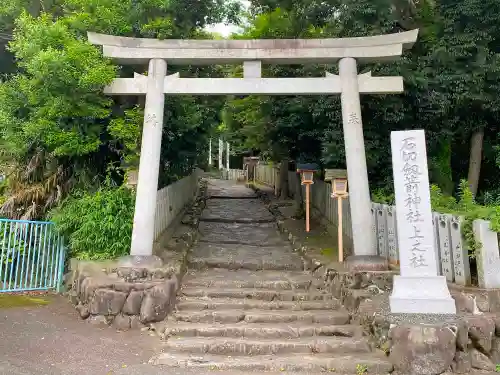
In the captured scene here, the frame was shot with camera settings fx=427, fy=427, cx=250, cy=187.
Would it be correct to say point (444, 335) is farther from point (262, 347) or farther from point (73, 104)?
point (73, 104)

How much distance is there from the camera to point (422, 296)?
652 centimetres

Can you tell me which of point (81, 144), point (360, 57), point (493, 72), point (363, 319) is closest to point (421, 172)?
point (363, 319)

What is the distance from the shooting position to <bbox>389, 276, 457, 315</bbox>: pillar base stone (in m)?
6.44

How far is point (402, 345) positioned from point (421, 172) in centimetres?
268

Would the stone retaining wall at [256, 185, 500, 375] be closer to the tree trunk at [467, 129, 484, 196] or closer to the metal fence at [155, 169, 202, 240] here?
the metal fence at [155, 169, 202, 240]

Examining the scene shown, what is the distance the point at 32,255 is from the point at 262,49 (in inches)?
279

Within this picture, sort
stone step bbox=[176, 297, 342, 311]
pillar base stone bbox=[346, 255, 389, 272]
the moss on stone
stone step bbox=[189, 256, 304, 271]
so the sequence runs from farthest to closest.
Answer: stone step bbox=[189, 256, 304, 271] < the moss on stone < pillar base stone bbox=[346, 255, 389, 272] < stone step bbox=[176, 297, 342, 311]

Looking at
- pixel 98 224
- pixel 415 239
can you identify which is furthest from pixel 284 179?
pixel 415 239

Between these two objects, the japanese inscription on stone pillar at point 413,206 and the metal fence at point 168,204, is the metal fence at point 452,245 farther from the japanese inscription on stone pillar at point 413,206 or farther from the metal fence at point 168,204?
the metal fence at point 168,204

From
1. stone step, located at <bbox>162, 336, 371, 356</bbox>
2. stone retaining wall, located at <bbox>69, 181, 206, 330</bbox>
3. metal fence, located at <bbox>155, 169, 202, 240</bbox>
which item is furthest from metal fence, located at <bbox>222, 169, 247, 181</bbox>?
stone step, located at <bbox>162, 336, 371, 356</bbox>

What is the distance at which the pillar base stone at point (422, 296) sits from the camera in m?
6.44

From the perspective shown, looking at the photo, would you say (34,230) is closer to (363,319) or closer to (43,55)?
(43,55)

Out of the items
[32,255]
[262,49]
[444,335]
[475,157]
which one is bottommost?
[444,335]

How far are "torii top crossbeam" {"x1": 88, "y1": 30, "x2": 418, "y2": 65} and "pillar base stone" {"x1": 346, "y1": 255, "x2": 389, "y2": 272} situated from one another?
4.40 m
